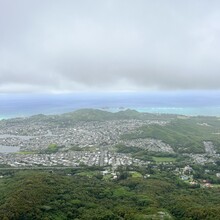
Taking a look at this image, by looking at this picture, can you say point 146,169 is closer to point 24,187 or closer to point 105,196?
point 105,196

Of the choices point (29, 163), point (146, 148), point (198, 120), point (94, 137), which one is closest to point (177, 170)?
point (146, 148)

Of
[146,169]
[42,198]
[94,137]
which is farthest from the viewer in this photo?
[94,137]

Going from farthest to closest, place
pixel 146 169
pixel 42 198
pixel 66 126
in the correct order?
1. pixel 66 126
2. pixel 146 169
3. pixel 42 198

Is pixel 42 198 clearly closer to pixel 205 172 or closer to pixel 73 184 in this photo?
pixel 73 184

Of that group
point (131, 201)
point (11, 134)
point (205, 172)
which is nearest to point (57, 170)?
point (131, 201)

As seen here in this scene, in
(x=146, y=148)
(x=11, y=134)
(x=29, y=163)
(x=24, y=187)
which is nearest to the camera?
(x=24, y=187)

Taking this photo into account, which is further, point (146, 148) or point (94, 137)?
point (94, 137)

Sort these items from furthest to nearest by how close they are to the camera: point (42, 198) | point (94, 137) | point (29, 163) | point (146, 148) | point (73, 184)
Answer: point (94, 137) → point (146, 148) → point (29, 163) → point (73, 184) → point (42, 198)

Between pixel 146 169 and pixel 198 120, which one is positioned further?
pixel 198 120
